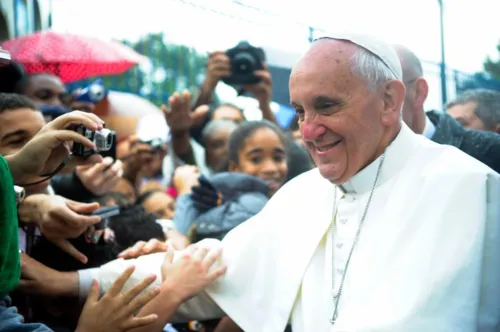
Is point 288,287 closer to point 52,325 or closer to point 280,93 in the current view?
point 52,325

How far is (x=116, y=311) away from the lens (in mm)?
2838

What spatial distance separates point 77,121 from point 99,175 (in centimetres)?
127

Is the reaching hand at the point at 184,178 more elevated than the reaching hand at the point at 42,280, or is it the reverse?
the reaching hand at the point at 42,280

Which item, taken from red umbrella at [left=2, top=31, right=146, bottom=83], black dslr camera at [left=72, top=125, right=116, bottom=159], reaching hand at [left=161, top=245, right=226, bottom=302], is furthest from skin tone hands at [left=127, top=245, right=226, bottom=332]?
red umbrella at [left=2, top=31, right=146, bottom=83]

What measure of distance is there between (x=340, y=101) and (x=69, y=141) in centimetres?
116

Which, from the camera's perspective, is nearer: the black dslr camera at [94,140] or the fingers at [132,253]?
the black dslr camera at [94,140]

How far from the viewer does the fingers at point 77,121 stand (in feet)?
9.52

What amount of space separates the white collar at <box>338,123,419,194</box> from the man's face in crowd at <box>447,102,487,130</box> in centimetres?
207

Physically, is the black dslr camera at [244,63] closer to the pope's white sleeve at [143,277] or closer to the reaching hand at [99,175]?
the reaching hand at [99,175]

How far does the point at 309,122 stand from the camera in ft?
9.73

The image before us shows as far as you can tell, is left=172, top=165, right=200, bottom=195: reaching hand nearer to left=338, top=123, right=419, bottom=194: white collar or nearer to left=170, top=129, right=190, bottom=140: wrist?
left=170, top=129, right=190, bottom=140: wrist

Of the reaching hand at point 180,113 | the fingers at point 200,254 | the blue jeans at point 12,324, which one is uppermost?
the blue jeans at point 12,324

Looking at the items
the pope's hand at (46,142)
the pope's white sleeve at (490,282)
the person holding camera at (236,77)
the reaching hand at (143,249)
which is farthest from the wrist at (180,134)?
A: the pope's white sleeve at (490,282)

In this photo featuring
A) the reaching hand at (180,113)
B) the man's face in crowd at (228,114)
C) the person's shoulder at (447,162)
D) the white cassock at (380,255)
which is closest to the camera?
the white cassock at (380,255)
